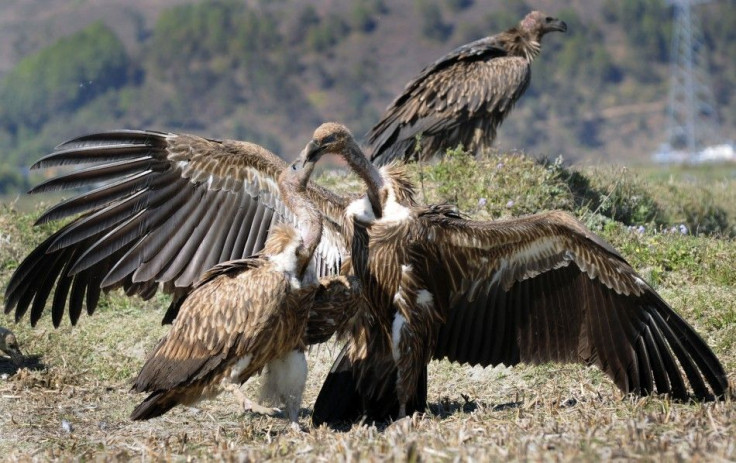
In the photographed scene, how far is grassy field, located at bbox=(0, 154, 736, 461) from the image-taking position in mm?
4871

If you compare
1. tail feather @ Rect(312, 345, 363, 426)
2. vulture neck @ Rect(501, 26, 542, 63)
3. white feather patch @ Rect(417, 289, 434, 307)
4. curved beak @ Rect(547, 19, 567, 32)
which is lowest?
tail feather @ Rect(312, 345, 363, 426)

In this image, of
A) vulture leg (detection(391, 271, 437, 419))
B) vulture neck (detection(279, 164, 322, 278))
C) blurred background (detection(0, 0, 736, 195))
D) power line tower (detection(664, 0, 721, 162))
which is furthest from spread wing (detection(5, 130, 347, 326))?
power line tower (detection(664, 0, 721, 162))

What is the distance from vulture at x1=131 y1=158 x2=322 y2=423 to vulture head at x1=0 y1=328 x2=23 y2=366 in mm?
1802

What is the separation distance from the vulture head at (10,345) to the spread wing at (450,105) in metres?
4.18

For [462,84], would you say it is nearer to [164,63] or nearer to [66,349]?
[66,349]

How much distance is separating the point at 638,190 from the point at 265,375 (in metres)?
5.56

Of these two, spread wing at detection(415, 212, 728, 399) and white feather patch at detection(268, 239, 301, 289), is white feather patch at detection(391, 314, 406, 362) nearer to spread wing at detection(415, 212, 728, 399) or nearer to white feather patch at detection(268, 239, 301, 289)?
spread wing at detection(415, 212, 728, 399)

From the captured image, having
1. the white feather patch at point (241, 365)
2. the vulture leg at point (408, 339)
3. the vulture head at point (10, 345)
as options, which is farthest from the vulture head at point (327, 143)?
the vulture head at point (10, 345)

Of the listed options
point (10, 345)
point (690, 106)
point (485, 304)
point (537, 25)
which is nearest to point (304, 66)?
point (690, 106)

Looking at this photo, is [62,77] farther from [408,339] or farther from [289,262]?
[289,262]

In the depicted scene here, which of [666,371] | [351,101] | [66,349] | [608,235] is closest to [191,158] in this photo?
[66,349]

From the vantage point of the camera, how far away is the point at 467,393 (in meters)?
7.06

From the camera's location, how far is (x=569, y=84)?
259ft

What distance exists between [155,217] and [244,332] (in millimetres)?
1234
